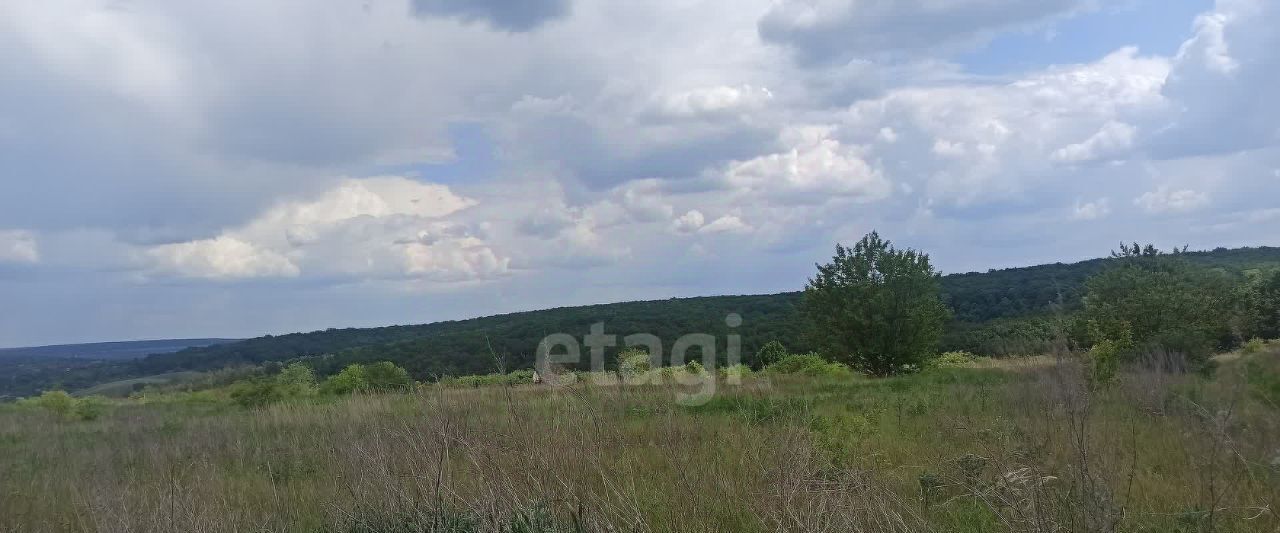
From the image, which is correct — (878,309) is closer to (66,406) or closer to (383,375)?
(383,375)

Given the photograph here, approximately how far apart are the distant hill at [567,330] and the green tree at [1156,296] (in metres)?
1.18

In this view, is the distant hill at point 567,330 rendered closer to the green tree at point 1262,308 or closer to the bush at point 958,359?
the bush at point 958,359

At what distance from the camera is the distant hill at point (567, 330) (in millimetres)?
30756

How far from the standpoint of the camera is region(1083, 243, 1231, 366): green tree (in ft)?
69.3

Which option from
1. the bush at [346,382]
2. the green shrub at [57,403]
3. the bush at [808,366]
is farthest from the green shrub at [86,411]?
the bush at [808,366]

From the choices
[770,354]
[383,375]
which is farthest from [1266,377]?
[770,354]

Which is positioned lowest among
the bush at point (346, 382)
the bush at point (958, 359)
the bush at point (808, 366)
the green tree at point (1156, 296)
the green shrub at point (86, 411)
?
the bush at point (958, 359)

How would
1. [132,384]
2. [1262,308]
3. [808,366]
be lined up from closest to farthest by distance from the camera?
[808,366] < [1262,308] < [132,384]

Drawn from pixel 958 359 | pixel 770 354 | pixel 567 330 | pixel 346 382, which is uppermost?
pixel 567 330

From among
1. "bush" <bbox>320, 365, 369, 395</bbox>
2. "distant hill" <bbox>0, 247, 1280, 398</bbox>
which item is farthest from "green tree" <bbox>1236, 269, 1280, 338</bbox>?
"bush" <bbox>320, 365, 369, 395</bbox>

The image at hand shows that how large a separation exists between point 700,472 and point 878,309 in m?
20.3

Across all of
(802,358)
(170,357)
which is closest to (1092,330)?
(802,358)

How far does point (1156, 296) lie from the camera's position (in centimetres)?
2175

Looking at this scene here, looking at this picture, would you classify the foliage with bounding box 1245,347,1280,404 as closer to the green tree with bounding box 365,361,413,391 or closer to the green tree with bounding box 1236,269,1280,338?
the green tree with bounding box 365,361,413,391
